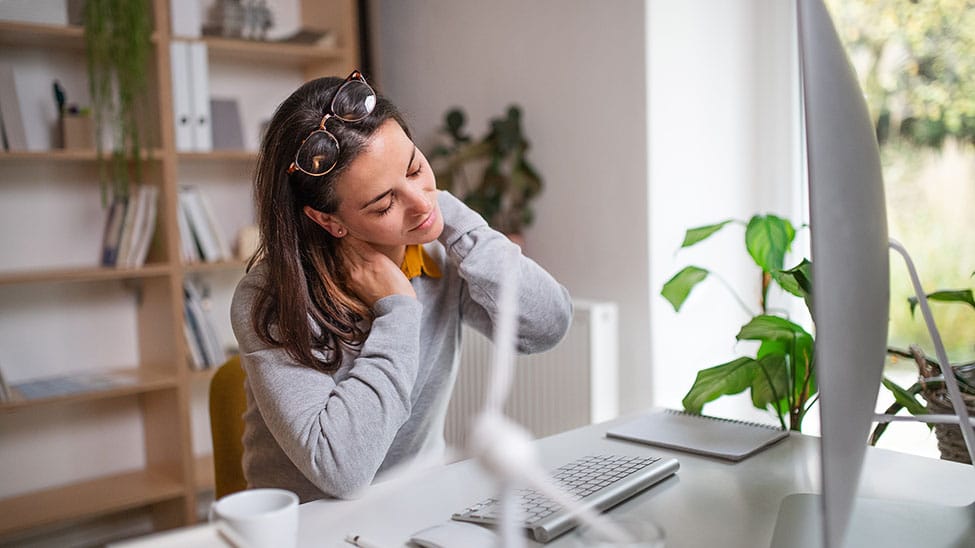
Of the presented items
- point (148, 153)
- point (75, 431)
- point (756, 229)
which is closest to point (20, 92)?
point (148, 153)

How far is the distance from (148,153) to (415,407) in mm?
1540

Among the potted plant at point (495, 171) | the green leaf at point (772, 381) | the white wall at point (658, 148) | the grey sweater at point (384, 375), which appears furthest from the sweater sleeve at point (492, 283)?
Result: the potted plant at point (495, 171)

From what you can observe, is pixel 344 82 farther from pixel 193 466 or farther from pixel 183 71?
pixel 193 466

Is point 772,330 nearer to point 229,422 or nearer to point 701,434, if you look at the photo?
point 701,434

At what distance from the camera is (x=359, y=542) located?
90 cm

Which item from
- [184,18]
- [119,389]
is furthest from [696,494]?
[184,18]

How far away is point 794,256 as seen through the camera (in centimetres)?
231

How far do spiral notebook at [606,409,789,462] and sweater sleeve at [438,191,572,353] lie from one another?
0.20 metres

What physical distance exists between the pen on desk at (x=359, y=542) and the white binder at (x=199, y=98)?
6.53ft

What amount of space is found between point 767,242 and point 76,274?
1929mm

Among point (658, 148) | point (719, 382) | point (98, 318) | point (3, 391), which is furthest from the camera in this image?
point (98, 318)

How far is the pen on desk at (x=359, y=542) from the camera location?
35.0 inches

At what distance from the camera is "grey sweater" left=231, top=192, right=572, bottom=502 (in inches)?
43.1

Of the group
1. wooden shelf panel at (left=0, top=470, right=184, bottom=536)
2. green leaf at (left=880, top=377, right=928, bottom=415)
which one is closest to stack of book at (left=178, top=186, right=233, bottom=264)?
wooden shelf panel at (left=0, top=470, right=184, bottom=536)
